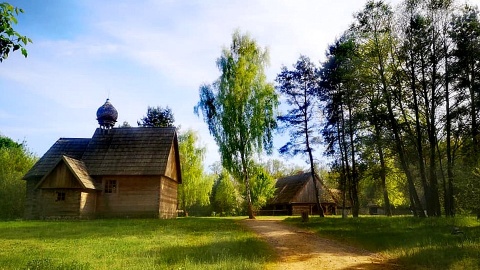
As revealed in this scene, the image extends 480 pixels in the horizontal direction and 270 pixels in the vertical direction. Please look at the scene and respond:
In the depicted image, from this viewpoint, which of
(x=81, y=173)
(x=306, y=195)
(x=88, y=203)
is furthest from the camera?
(x=306, y=195)

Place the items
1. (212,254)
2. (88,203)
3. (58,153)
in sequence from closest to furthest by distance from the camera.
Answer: (212,254) < (88,203) < (58,153)

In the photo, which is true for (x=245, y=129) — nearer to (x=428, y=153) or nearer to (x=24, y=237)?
(x=428, y=153)

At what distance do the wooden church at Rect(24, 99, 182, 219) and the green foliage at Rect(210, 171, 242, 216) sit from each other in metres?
21.2

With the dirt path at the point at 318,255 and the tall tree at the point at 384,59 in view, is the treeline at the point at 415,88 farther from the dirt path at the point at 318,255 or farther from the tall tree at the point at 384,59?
the dirt path at the point at 318,255

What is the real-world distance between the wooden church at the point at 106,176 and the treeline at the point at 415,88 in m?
17.5

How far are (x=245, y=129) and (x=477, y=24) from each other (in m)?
19.9

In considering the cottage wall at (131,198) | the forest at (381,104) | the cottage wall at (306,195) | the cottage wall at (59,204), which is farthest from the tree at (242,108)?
the cottage wall at (306,195)

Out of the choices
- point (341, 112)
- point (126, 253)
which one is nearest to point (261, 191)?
point (341, 112)

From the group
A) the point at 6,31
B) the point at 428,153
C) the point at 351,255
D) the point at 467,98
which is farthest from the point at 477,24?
the point at 6,31

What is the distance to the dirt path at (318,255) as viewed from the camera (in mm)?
11156

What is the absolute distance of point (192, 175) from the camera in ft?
167

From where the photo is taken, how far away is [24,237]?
55.9ft

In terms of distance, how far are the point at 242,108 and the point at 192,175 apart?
18.5 metres

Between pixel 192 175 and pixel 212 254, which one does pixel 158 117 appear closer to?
pixel 192 175
